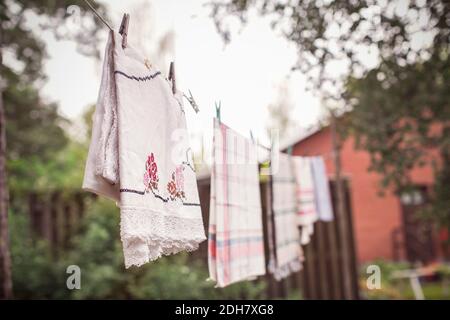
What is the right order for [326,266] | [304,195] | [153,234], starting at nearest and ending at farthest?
[153,234] < [304,195] < [326,266]

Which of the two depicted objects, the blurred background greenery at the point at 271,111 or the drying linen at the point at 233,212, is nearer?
the drying linen at the point at 233,212

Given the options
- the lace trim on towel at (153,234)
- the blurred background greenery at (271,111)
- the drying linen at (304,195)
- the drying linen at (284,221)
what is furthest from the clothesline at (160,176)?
the blurred background greenery at (271,111)

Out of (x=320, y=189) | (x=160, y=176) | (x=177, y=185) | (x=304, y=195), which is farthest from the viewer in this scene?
(x=320, y=189)

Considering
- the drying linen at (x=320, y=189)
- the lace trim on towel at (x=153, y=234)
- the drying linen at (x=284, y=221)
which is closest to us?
the lace trim on towel at (x=153, y=234)

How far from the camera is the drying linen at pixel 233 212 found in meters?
2.18

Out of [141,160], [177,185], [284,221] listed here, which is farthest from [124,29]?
[284,221]

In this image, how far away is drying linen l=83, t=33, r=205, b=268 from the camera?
1.54 meters

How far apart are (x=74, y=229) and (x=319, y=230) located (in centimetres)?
232

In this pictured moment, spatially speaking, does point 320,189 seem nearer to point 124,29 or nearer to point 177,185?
point 177,185

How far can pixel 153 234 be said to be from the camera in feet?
5.33

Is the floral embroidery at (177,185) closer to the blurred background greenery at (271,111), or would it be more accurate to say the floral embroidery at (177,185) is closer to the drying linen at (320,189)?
the blurred background greenery at (271,111)

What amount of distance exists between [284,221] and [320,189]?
0.65 meters
